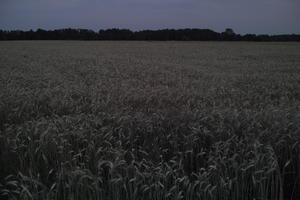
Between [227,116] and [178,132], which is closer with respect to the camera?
[178,132]

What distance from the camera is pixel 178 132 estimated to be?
17.0 feet

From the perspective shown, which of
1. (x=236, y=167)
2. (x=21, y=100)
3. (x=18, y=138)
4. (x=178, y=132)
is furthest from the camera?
(x=21, y=100)

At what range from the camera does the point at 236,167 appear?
11.9 feet

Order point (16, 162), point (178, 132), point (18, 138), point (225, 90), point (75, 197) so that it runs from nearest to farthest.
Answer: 1. point (75, 197)
2. point (16, 162)
3. point (18, 138)
4. point (178, 132)
5. point (225, 90)

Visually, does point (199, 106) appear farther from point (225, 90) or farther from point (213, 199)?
point (213, 199)

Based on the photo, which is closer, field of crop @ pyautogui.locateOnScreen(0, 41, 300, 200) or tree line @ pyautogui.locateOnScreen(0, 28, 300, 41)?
field of crop @ pyautogui.locateOnScreen(0, 41, 300, 200)

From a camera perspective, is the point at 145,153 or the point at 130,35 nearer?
the point at 145,153

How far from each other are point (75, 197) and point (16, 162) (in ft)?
4.40

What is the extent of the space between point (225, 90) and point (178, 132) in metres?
5.06

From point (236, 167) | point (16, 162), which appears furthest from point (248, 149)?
point (16, 162)

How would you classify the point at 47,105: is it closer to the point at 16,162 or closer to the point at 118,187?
the point at 16,162

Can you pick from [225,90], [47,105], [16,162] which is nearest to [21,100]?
[47,105]

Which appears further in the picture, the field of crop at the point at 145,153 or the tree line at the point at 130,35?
the tree line at the point at 130,35

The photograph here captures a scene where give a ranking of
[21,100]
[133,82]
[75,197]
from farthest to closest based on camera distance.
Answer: [133,82]
[21,100]
[75,197]
